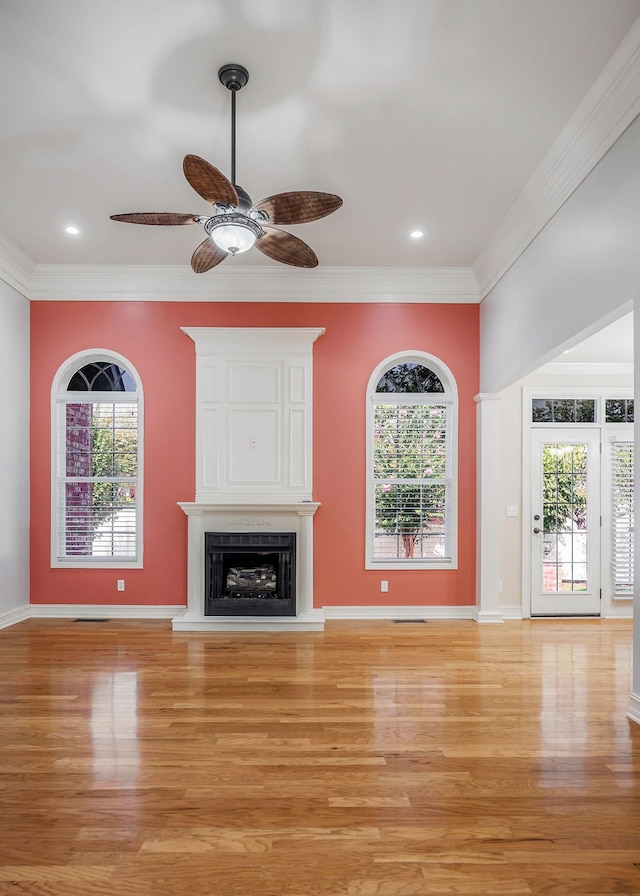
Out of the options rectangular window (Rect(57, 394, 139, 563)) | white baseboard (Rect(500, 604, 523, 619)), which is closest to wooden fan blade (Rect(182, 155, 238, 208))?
rectangular window (Rect(57, 394, 139, 563))

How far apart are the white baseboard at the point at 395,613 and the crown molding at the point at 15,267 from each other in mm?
4432

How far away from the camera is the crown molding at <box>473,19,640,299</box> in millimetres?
2865

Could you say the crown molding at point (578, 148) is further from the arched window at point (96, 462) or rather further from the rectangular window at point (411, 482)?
the arched window at point (96, 462)

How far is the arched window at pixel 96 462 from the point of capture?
579 centimetres

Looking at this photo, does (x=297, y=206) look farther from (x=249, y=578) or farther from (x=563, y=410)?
(x=563, y=410)

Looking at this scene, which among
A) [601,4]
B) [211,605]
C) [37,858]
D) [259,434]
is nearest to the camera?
[37,858]

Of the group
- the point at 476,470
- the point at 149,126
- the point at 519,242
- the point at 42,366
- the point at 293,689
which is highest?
the point at 149,126

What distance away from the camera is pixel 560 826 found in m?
2.20

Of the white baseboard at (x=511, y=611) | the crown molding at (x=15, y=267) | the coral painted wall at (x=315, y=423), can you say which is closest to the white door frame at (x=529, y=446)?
the white baseboard at (x=511, y=611)

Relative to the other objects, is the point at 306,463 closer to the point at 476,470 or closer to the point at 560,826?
the point at 476,470

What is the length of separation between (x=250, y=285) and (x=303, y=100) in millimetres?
2648

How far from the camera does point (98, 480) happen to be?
5828 mm

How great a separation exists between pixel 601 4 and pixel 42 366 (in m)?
5.42

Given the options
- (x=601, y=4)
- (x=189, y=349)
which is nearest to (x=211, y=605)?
(x=189, y=349)
